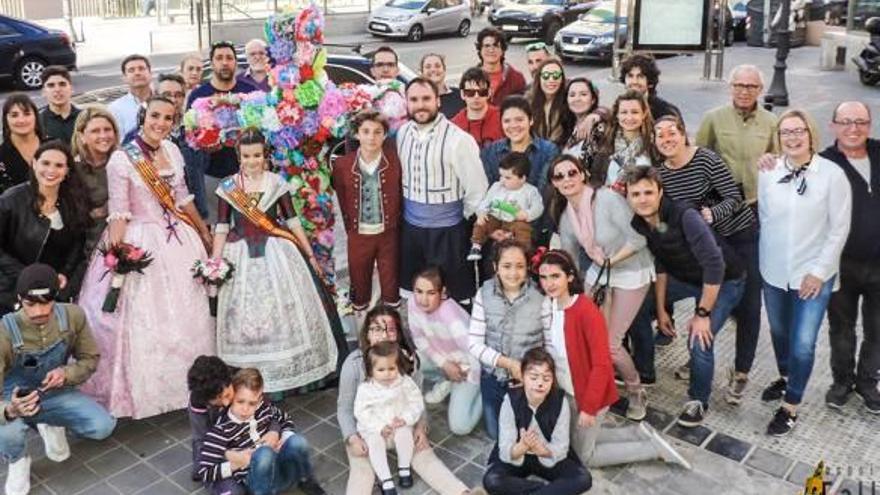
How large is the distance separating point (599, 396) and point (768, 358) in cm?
215

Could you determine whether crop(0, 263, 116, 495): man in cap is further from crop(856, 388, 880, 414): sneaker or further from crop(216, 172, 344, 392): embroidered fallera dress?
crop(856, 388, 880, 414): sneaker

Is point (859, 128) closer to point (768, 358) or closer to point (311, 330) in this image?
point (768, 358)

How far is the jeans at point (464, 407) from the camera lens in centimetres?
541

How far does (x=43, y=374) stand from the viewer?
197 inches

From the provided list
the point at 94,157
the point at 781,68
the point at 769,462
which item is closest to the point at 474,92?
the point at 94,157

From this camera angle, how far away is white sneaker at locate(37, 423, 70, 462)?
511 centimetres

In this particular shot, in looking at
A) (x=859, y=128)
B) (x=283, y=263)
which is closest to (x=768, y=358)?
(x=859, y=128)

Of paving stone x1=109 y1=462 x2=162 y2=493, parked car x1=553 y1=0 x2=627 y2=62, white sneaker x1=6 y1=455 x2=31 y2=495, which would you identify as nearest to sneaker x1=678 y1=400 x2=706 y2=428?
paving stone x1=109 y1=462 x2=162 y2=493

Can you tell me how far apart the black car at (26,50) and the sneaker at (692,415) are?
1490 cm

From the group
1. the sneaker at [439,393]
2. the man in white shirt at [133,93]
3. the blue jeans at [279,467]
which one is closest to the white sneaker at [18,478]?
the blue jeans at [279,467]

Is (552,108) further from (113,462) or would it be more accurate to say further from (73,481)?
(73,481)

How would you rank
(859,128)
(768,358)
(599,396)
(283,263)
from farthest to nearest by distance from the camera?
(768,358) → (283,263) → (859,128) → (599,396)

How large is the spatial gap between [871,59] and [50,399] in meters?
15.5

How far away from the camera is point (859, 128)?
5.14m
